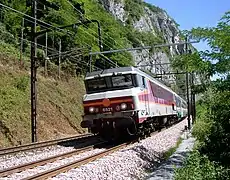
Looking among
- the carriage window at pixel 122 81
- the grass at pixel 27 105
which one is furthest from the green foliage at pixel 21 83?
the carriage window at pixel 122 81

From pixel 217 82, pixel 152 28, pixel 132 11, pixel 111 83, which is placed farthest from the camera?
pixel 152 28

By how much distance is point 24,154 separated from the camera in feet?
51.8

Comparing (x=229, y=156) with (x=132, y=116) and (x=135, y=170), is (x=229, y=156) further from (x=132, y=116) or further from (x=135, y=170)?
(x=132, y=116)

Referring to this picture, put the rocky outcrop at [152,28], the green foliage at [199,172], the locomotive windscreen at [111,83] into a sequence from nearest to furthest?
1. the green foliage at [199,172]
2. the locomotive windscreen at [111,83]
3. the rocky outcrop at [152,28]

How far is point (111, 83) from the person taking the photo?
18859 millimetres

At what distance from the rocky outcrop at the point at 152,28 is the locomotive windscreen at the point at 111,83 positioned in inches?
1335

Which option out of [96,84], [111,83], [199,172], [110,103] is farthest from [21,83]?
[199,172]

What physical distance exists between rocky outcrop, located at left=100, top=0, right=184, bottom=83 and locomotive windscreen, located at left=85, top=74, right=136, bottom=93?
111 feet

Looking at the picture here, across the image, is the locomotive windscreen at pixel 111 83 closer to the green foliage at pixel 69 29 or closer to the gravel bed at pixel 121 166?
the gravel bed at pixel 121 166

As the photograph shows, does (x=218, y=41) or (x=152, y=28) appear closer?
(x=218, y=41)

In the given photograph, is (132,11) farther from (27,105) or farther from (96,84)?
(96,84)

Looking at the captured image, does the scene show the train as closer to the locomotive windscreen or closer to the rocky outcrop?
the locomotive windscreen

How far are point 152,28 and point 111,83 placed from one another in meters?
111

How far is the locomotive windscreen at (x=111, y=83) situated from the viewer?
1873cm
